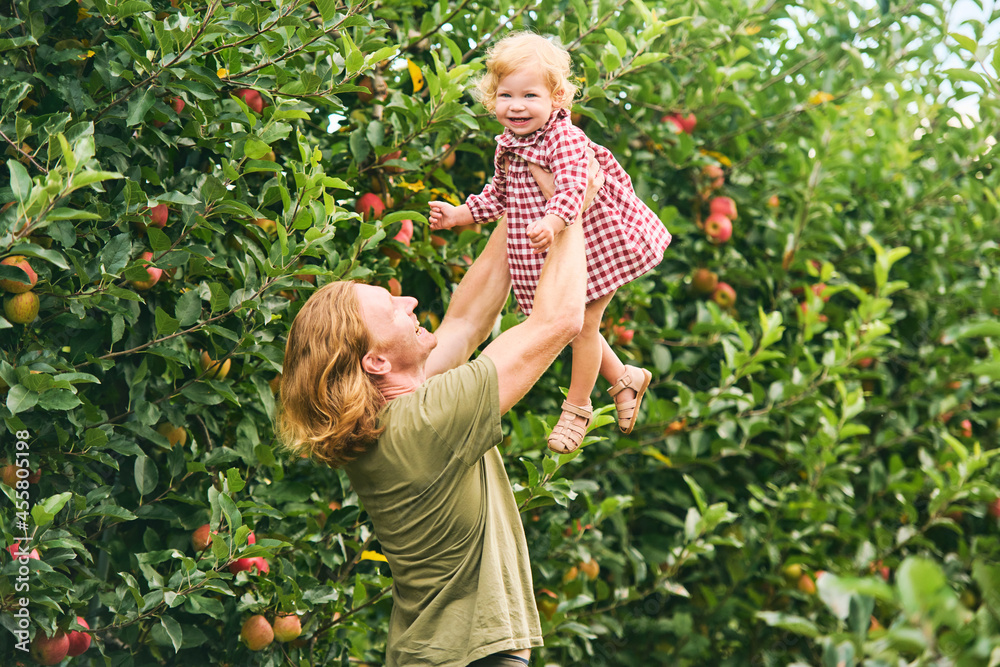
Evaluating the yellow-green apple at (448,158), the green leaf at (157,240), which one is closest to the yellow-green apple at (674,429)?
the yellow-green apple at (448,158)

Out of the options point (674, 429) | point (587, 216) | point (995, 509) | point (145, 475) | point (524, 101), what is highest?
point (524, 101)

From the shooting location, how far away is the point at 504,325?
93.9 inches

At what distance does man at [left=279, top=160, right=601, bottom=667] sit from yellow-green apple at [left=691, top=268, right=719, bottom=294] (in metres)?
1.74

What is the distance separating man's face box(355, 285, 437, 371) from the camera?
1781 mm

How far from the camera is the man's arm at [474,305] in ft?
6.58

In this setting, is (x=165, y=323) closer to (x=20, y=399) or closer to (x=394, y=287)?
(x=20, y=399)

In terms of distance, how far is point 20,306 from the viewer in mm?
1829

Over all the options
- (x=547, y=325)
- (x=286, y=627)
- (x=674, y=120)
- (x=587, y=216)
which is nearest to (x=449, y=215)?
(x=587, y=216)

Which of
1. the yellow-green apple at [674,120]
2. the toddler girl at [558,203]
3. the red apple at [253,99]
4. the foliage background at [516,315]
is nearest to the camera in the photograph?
the toddler girl at [558,203]

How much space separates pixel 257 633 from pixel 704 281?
2.14m

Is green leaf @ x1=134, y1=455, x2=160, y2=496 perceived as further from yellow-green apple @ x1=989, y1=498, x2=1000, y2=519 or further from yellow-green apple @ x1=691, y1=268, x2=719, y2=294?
yellow-green apple @ x1=989, y1=498, x2=1000, y2=519

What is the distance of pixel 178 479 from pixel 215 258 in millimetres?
554

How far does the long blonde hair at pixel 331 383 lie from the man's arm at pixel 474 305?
25 cm

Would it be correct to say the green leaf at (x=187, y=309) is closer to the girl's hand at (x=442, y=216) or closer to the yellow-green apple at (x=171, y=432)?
the yellow-green apple at (x=171, y=432)
